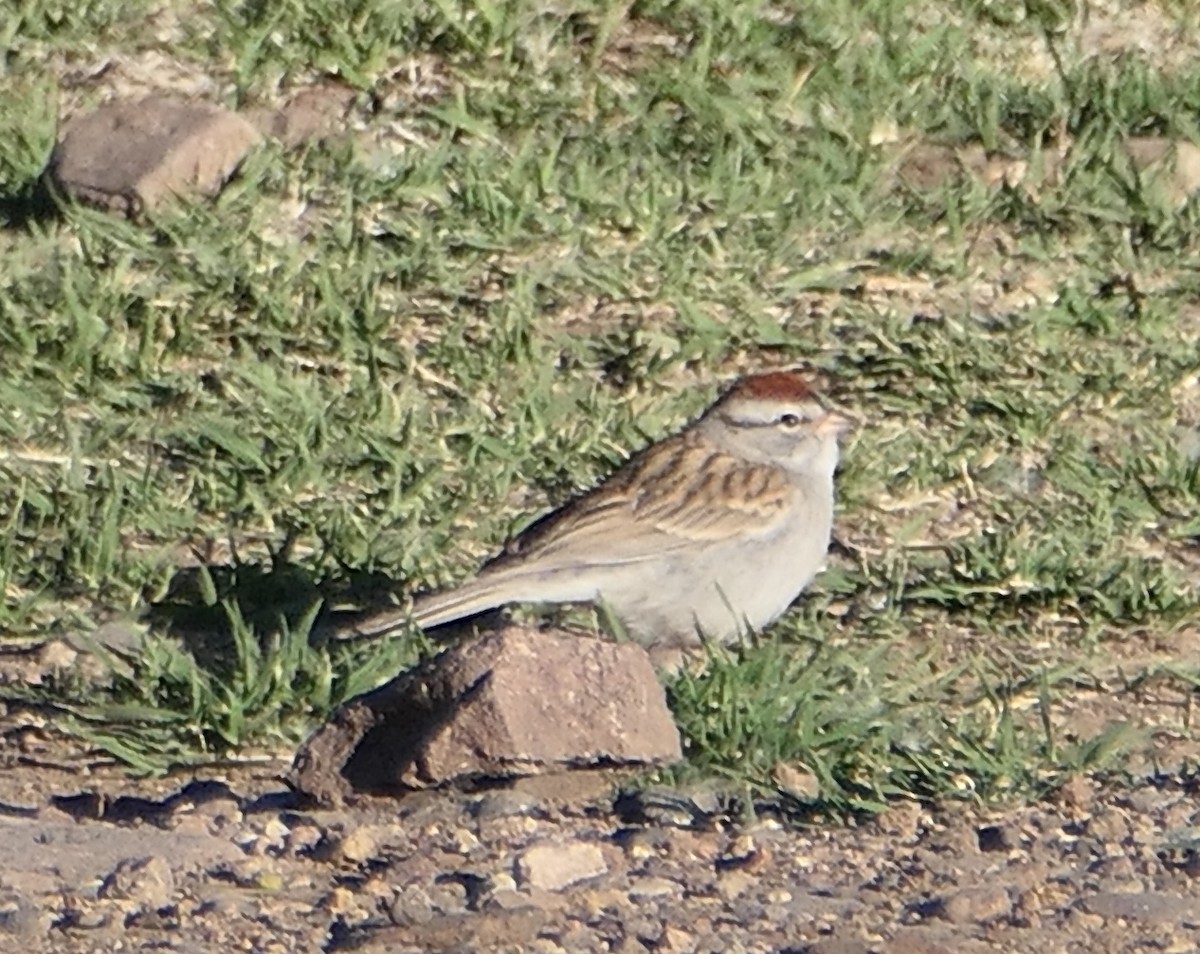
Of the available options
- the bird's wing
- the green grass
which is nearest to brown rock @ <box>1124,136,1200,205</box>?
the green grass

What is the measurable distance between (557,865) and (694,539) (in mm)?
1793

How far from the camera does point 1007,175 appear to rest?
8.41 m

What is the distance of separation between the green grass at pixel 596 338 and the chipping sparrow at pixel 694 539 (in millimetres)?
162

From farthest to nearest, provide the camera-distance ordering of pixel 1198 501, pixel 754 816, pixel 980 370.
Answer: pixel 980 370
pixel 1198 501
pixel 754 816

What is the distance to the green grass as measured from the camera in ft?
21.6

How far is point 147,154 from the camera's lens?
26.5ft

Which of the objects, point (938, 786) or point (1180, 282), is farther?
point (1180, 282)

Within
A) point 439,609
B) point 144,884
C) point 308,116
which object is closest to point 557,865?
point 144,884

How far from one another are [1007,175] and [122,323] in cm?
249

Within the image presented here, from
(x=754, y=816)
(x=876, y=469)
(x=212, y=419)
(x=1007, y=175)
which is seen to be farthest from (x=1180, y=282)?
(x=754, y=816)

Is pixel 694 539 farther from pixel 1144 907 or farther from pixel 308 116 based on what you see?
pixel 308 116

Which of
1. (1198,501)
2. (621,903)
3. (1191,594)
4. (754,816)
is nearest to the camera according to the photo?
(621,903)

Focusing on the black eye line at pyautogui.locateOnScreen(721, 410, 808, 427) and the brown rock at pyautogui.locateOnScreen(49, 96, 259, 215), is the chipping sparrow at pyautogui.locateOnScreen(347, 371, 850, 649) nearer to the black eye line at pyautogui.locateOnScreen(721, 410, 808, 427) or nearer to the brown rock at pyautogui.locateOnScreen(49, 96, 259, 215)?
the black eye line at pyautogui.locateOnScreen(721, 410, 808, 427)

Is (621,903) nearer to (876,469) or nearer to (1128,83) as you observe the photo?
(876,469)
